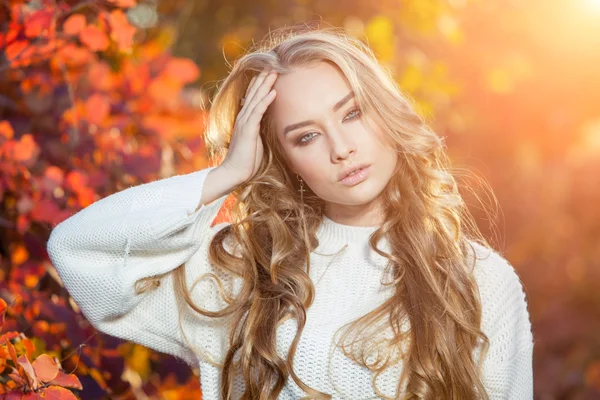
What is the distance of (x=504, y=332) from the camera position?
2512mm

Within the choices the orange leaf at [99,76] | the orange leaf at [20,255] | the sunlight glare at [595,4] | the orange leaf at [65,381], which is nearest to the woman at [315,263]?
the orange leaf at [65,381]

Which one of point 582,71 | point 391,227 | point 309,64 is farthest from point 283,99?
point 582,71

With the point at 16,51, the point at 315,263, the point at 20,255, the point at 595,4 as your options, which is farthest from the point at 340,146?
the point at 595,4

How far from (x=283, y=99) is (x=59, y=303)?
100 cm

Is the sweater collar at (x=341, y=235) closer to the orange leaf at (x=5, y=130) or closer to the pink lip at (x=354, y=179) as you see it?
the pink lip at (x=354, y=179)

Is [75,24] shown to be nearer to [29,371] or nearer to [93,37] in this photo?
[93,37]

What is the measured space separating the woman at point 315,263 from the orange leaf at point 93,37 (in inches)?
21.6

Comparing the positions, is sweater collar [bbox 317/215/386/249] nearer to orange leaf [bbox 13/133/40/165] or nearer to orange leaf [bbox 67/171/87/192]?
orange leaf [bbox 67/171/87/192]

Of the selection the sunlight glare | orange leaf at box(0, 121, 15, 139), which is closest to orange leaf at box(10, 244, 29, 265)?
orange leaf at box(0, 121, 15, 139)

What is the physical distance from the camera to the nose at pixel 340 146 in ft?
7.80

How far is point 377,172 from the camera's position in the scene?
2461 mm

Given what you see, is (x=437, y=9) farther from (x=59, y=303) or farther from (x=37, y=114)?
(x=59, y=303)

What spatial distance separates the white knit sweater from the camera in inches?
92.9

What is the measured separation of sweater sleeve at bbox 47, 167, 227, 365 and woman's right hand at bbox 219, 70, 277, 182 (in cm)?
10
